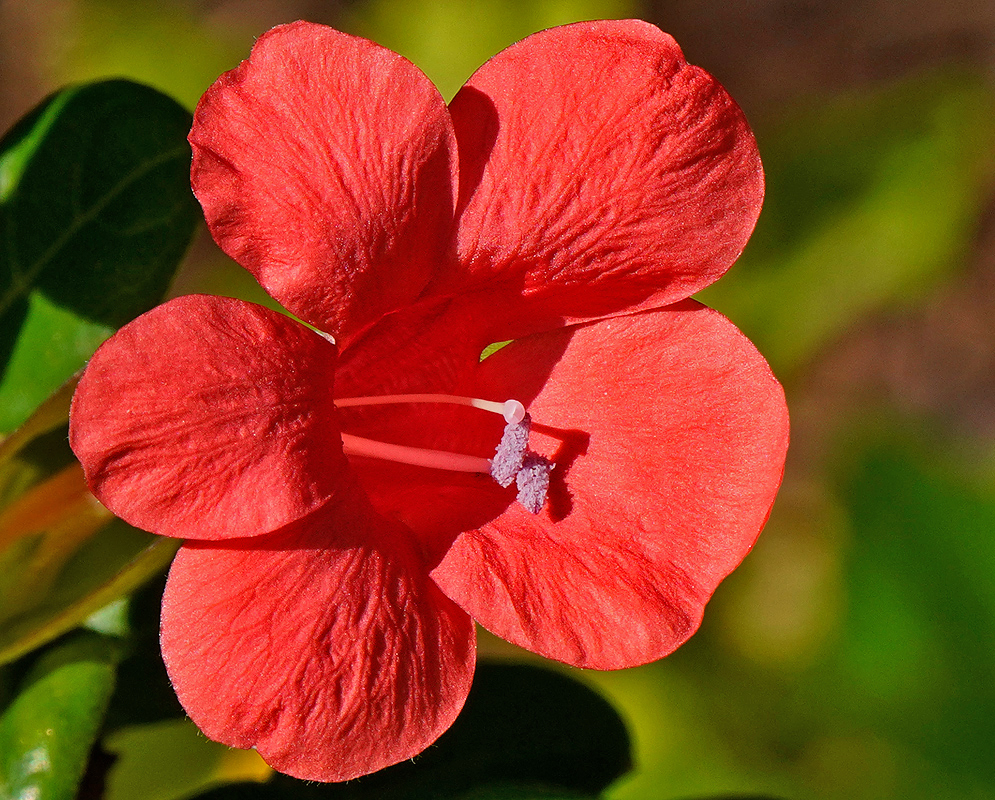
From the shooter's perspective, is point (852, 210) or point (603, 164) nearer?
point (603, 164)

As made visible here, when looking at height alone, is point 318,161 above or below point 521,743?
above

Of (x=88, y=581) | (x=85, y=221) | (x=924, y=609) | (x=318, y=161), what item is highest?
(x=318, y=161)

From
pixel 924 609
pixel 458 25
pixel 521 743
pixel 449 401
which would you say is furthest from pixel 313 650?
pixel 458 25

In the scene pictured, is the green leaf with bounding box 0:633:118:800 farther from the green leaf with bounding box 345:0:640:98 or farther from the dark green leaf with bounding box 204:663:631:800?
the green leaf with bounding box 345:0:640:98

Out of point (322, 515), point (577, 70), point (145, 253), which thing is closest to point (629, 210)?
point (577, 70)

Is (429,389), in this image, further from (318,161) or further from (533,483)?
(318,161)

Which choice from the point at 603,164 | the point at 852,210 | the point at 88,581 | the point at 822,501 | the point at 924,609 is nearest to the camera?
the point at 603,164

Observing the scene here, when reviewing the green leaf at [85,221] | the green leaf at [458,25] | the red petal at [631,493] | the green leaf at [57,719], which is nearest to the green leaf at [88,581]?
the green leaf at [57,719]

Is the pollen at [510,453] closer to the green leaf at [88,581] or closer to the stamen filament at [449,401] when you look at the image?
the stamen filament at [449,401]

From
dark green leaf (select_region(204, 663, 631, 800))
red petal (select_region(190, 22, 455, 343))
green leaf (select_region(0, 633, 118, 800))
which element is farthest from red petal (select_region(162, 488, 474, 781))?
dark green leaf (select_region(204, 663, 631, 800))
